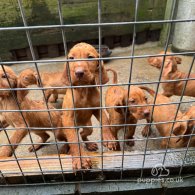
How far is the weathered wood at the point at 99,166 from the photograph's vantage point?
1596 millimetres

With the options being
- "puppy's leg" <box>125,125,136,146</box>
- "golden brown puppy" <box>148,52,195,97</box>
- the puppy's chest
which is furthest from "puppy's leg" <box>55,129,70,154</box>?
"golden brown puppy" <box>148,52,195,97</box>

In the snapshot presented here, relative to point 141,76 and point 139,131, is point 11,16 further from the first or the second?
point 139,131

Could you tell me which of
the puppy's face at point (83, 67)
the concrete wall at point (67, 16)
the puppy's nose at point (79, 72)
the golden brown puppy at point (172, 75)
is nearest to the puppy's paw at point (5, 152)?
the puppy's face at point (83, 67)

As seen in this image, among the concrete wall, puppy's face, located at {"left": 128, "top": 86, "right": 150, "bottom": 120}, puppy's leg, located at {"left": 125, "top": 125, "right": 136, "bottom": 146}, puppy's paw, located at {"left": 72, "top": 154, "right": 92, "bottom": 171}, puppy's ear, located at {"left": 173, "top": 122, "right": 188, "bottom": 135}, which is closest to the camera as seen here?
puppy's paw, located at {"left": 72, "top": 154, "right": 92, "bottom": 171}

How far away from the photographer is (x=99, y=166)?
1.61m

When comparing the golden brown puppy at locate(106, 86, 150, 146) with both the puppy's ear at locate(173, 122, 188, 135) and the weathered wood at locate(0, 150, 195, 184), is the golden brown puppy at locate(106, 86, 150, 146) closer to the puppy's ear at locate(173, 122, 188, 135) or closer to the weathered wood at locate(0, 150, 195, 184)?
the puppy's ear at locate(173, 122, 188, 135)

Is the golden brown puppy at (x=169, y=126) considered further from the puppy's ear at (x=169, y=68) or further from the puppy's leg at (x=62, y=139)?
the puppy's leg at (x=62, y=139)

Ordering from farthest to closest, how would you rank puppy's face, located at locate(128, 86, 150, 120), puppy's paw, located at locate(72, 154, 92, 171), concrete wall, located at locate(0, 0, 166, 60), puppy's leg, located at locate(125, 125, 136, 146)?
concrete wall, located at locate(0, 0, 166, 60)
puppy's leg, located at locate(125, 125, 136, 146)
puppy's face, located at locate(128, 86, 150, 120)
puppy's paw, located at locate(72, 154, 92, 171)

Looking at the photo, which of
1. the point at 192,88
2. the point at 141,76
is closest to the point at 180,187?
the point at 192,88

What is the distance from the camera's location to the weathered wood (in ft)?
5.24

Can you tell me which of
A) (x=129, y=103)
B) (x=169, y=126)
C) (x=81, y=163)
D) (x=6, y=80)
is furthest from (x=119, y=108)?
(x=6, y=80)

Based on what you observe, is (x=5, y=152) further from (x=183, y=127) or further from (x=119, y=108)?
(x=183, y=127)

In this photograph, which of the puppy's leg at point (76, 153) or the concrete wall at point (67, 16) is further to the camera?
the concrete wall at point (67, 16)

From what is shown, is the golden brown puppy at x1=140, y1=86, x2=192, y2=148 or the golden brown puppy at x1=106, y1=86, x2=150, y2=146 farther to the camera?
the golden brown puppy at x1=106, y1=86, x2=150, y2=146
